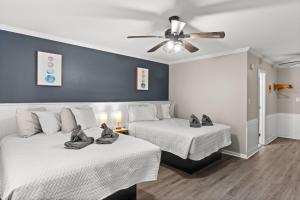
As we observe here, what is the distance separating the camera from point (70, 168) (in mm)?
1505

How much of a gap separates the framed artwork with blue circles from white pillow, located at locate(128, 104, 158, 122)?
5.48 feet

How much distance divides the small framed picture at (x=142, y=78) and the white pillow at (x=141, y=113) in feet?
2.10

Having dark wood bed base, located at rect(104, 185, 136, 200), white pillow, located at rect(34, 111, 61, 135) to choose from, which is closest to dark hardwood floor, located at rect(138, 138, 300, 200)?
dark wood bed base, located at rect(104, 185, 136, 200)

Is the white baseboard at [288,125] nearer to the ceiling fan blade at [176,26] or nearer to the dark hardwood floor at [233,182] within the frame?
the dark hardwood floor at [233,182]

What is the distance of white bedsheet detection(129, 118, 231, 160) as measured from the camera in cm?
291

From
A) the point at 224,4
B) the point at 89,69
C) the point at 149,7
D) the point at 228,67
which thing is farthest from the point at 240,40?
the point at 89,69

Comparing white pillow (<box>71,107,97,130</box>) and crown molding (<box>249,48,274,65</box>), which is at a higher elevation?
crown molding (<box>249,48,274,65</box>)

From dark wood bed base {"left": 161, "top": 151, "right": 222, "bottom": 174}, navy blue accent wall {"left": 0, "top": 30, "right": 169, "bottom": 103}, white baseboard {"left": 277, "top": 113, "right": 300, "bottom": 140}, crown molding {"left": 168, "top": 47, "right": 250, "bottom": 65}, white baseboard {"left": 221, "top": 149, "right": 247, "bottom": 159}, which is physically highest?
crown molding {"left": 168, "top": 47, "right": 250, "bottom": 65}

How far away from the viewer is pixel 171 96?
5559 mm

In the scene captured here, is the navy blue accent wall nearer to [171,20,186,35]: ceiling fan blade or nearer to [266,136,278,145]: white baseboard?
[171,20,186,35]: ceiling fan blade

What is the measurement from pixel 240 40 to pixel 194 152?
2.29 m

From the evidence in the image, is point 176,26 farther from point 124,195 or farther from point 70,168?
point 124,195

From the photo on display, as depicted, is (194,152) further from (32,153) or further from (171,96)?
(171,96)

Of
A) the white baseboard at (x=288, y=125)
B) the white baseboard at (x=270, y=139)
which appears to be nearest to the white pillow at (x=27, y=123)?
the white baseboard at (x=270, y=139)
